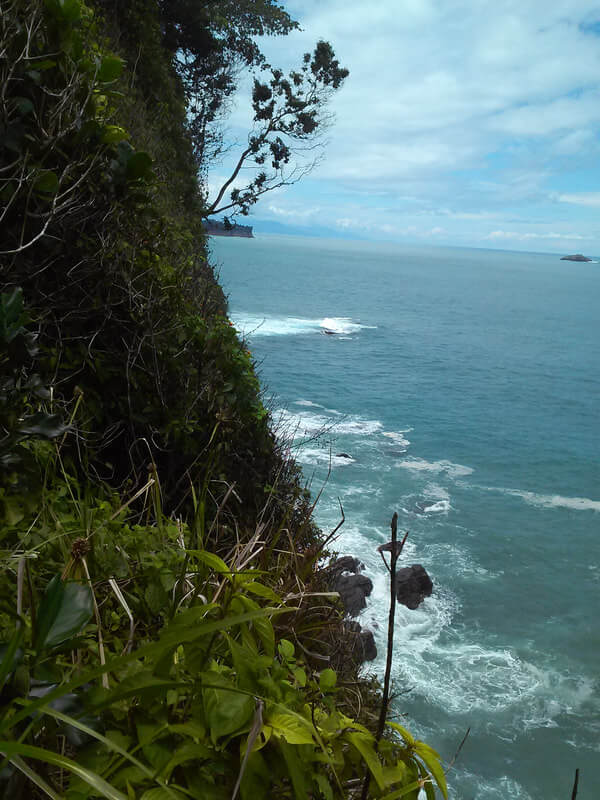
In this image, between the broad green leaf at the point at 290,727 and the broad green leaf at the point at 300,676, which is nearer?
the broad green leaf at the point at 290,727

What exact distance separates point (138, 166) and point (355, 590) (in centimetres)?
1720

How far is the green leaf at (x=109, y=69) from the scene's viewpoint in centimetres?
421

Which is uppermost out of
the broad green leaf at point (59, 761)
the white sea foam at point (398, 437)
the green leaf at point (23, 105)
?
the green leaf at point (23, 105)

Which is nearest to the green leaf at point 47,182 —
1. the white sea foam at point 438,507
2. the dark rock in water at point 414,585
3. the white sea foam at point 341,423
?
the dark rock in water at point 414,585

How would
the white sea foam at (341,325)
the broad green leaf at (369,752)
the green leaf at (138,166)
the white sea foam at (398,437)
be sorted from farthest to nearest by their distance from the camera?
1. the white sea foam at (341,325)
2. the white sea foam at (398,437)
3. the green leaf at (138,166)
4. the broad green leaf at (369,752)

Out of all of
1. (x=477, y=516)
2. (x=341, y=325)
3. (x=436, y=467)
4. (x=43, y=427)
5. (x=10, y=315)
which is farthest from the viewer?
(x=341, y=325)

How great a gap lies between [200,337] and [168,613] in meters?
3.77

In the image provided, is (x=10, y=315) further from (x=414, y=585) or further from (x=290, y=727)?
(x=414, y=585)

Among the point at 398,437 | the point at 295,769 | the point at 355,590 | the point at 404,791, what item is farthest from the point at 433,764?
the point at 398,437

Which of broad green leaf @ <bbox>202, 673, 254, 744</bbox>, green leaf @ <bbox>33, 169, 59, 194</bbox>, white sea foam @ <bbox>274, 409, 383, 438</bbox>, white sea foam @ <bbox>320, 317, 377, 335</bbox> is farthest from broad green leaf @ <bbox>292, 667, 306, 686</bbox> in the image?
white sea foam @ <bbox>320, 317, 377, 335</bbox>

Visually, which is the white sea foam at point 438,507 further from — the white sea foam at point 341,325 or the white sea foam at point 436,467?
the white sea foam at point 341,325

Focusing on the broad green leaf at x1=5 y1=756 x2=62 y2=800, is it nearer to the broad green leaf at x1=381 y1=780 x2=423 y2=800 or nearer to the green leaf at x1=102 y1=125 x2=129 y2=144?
the broad green leaf at x1=381 y1=780 x2=423 y2=800

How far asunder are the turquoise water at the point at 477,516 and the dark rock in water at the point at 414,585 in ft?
1.31

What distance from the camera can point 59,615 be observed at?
4.58ft
